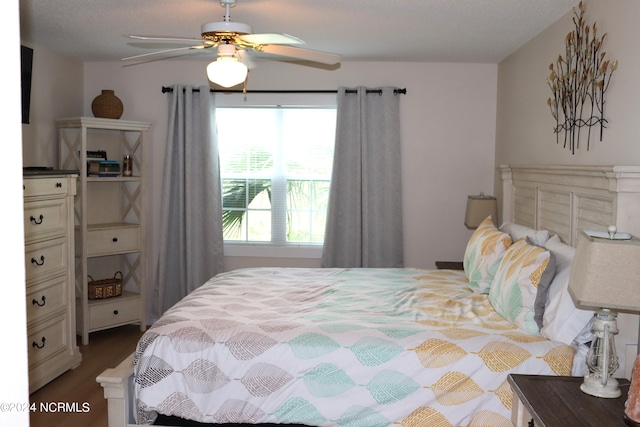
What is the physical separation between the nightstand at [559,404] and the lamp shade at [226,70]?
204 centimetres

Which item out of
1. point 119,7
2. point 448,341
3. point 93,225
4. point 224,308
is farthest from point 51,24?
point 448,341

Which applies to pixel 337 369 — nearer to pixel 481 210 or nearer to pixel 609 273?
pixel 609 273

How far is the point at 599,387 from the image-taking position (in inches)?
83.0

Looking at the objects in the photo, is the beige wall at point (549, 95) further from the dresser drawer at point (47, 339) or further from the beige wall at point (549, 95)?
the dresser drawer at point (47, 339)

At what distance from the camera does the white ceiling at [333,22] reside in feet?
11.7

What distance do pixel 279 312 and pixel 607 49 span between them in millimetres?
2113

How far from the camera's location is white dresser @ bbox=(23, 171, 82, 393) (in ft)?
12.5

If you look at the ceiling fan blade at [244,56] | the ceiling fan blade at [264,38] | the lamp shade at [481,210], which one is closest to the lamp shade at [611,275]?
the ceiling fan blade at [264,38]

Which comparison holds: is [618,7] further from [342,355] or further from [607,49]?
[342,355]

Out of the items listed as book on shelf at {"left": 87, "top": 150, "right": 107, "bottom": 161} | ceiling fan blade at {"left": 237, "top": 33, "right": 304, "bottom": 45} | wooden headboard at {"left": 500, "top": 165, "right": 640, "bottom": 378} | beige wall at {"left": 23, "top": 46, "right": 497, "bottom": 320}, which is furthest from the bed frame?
book on shelf at {"left": 87, "top": 150, "right": 107, "bottom": 161}

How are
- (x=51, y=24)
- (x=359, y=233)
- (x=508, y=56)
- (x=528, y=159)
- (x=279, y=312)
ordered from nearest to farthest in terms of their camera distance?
(x=279, y=312) < (x=51, y=24) < (x=528, y=159) < (x=508, y=56) < (x=359, y=233)

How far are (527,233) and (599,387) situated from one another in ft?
5.29

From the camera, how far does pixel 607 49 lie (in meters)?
3.08

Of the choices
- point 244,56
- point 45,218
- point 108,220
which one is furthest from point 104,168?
point 244,56
